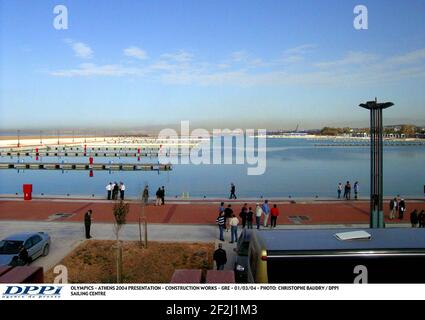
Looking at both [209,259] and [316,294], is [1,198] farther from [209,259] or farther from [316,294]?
[316,294]

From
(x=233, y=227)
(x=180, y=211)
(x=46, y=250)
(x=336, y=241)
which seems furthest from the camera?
(x=180, y=211)

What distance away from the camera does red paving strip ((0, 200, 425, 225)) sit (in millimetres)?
17878

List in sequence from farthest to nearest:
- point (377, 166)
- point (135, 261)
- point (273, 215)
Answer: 1. point (273, 215)
2. point (377, 166)
3. point (135, 261)

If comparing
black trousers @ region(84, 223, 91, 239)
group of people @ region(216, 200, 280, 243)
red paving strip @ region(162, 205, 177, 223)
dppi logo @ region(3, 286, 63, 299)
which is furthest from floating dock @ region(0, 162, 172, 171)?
dppi logo @ region(3, 286, 63, 299)

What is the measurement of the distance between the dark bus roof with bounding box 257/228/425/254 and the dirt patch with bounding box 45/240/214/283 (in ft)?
15.3

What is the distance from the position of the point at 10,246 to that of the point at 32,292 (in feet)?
33.3

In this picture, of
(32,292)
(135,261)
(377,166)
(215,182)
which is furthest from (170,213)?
(215,182)

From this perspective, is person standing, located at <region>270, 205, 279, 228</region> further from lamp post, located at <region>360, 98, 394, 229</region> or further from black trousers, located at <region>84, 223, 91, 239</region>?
black trousers, located at <region>84, 223, 91, 239</region>

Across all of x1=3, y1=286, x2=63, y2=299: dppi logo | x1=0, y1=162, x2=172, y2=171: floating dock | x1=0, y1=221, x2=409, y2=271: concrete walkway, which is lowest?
x1=0, y1=221, x2=409, y2=271: concrete walkway

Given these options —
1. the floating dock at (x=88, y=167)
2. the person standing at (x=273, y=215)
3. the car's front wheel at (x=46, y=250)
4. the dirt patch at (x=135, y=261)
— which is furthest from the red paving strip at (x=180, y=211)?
the floating dock at (x=88, y=167)

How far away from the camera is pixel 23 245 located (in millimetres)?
11125

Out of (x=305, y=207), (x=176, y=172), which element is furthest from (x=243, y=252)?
(x=176, y=172)

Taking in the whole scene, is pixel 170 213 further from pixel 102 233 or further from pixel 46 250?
pixel 46 250

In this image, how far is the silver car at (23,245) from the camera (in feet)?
34.8
